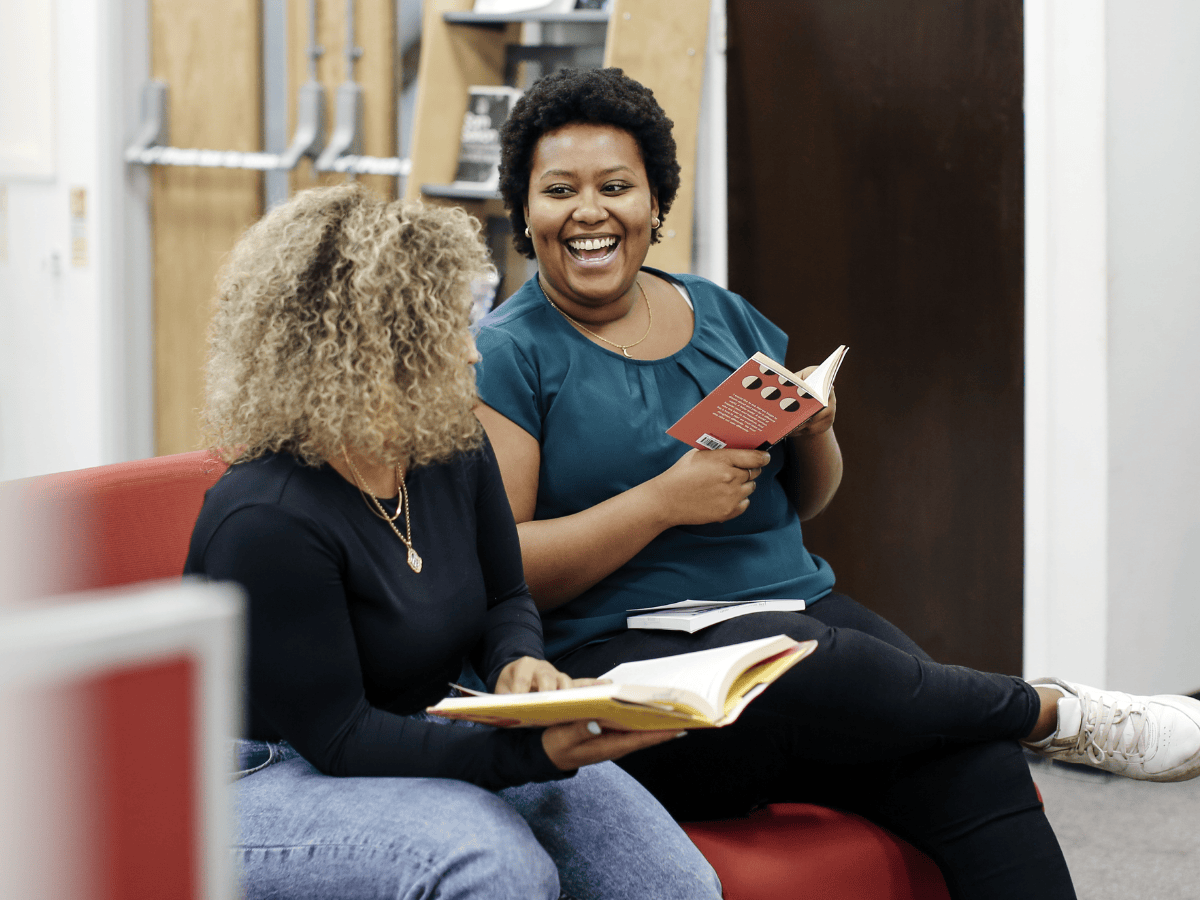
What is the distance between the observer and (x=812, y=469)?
172 cm

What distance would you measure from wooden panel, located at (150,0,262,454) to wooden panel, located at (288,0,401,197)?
0.60 feet

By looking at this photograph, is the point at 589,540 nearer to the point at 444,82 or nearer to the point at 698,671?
the point at 698,671

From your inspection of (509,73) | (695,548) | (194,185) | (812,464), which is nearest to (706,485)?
(695,548)

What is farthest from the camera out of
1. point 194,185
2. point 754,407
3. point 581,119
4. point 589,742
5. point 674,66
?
point 194,185

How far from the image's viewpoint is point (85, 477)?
1.26m

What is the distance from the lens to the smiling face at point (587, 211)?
5.50ft

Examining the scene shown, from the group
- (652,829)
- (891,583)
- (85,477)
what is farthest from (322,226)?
(891,583)

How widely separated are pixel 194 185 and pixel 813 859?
281 centimetres

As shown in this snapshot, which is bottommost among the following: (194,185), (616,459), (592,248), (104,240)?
(616,459)

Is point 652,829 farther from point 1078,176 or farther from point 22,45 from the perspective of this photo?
point 1078,176

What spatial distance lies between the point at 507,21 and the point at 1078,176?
1.39 metres

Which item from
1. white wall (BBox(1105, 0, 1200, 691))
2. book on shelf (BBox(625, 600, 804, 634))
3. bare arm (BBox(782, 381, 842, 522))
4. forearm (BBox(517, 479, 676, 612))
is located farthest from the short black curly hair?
white wall (BBox(1105, 0, 1200, 691))

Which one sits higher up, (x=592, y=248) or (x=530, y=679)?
(x=592, y=248)

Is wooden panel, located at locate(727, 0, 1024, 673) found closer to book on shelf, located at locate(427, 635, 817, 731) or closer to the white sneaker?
the white sneaker
